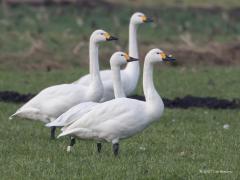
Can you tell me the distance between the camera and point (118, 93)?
13.4 meters

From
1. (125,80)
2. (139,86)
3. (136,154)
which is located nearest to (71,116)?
(136,154)

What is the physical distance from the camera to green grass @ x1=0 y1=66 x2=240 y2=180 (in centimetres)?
1053

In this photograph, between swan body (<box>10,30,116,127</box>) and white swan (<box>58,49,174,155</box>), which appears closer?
white swan (<box>58,49,174,155</box>)

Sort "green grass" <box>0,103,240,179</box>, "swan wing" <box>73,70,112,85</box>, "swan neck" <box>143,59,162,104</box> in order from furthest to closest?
"swan wing" <box>73,70,112,85</box> < "swan neck" <box>143,59,162,104</box> < "green grass" <box>0,103,240,179</box>

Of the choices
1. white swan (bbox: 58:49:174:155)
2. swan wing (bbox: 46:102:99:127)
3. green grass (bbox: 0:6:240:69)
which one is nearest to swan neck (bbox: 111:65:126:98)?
swan wing (bbox: 46:102:99:127)

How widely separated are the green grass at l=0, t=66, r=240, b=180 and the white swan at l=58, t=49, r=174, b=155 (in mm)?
268

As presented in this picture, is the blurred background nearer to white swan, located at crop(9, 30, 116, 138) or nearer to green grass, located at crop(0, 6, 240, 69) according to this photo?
green grass, located at crop(0, 6, 240, 69)

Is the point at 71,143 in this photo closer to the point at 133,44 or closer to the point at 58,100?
the point at 58,100

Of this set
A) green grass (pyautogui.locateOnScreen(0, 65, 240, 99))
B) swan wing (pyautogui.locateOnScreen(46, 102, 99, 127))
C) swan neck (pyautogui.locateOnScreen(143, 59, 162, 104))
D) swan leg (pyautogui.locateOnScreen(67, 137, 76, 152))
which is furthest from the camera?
green grass (pyautogui.locateOnScreen(0, 65, 240, 99))

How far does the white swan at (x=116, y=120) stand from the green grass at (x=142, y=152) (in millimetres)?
268

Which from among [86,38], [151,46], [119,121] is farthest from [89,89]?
[86,38]

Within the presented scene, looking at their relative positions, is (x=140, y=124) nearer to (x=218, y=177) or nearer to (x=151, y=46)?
(x=218, y=177)

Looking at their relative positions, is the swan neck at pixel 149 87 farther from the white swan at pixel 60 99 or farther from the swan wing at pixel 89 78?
the swan wing at pixel 89 78

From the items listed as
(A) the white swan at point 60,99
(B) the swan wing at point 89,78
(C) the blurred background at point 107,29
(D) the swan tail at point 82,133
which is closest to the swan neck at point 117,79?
(A) the white swan at point 60,99
